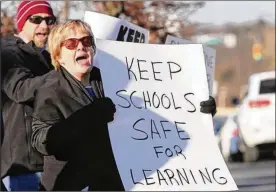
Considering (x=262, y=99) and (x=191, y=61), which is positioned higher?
(x=191, y=61)

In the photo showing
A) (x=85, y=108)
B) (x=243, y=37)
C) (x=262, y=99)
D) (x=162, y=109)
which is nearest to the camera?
(x=85, y=108)

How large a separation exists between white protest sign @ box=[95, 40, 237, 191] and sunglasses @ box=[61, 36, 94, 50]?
9cm

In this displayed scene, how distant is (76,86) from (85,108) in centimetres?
17

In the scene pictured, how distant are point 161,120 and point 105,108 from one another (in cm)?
43

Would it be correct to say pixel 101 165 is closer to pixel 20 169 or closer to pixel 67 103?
pixel 67 103

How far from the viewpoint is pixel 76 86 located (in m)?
4.97

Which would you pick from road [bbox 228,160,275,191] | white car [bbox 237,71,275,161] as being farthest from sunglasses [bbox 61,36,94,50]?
white car [bbox 237,71,275,161]

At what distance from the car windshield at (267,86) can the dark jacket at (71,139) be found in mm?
14016


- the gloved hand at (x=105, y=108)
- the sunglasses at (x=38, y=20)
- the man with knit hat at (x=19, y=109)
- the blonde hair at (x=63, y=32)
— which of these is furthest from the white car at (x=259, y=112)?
the gloved hand at (x=105, y=108)

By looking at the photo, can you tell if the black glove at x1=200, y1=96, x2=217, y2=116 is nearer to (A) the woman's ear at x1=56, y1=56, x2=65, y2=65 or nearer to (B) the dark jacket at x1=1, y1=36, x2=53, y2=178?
(A) the woman's ear at x1=56, y1=56, x2=65, y2=65

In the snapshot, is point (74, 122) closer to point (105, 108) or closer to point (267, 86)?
point (105, 108)

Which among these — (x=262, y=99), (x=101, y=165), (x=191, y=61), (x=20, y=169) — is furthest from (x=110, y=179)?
(x=262, y=99)

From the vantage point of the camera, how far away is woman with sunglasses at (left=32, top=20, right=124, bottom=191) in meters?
4.86

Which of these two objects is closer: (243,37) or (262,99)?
(262,99)
